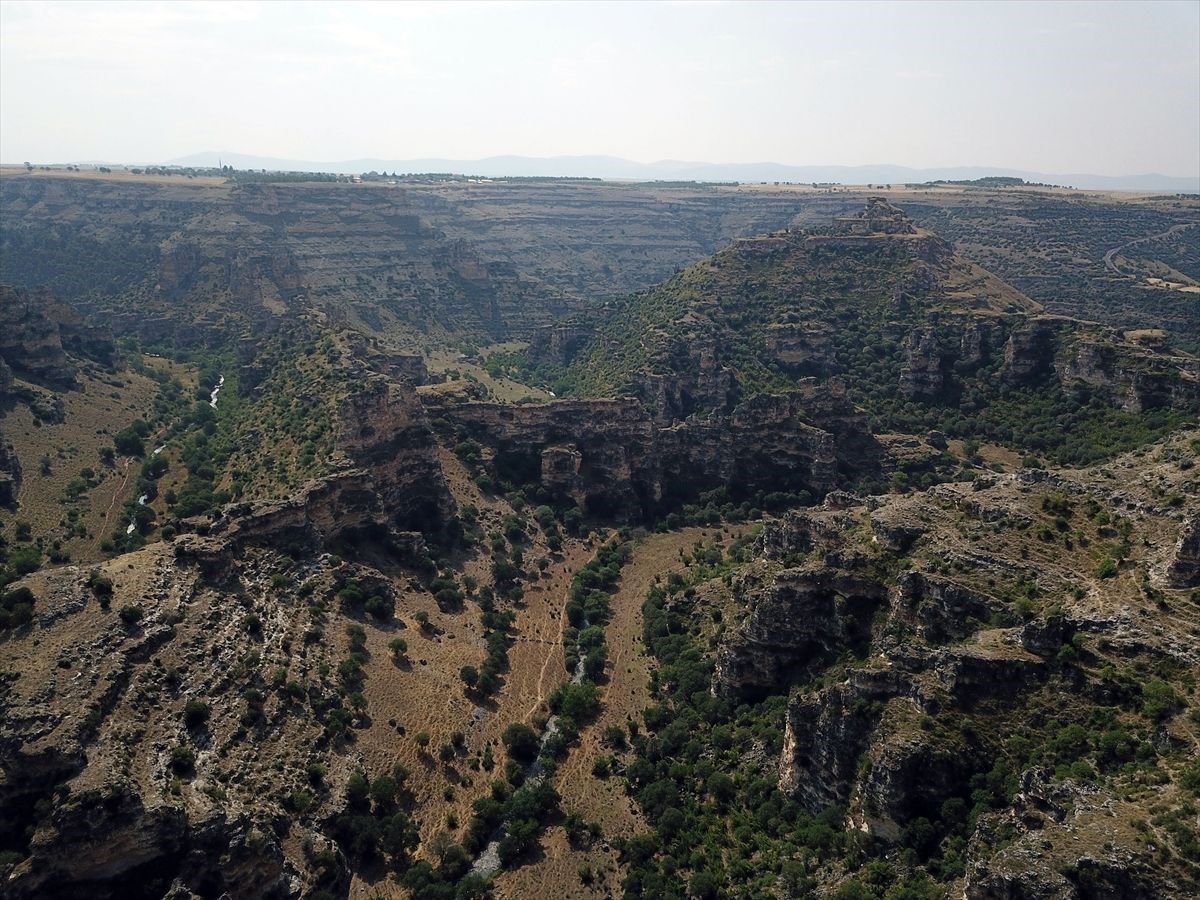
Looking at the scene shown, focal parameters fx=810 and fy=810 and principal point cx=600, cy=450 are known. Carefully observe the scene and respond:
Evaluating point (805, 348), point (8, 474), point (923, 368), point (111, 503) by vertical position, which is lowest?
point (111, 503)

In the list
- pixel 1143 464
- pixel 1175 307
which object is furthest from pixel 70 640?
pixel 1175 307

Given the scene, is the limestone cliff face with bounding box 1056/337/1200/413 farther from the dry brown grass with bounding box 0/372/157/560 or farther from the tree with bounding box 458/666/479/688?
the dry brown grass with bounding box 0/372/157/560

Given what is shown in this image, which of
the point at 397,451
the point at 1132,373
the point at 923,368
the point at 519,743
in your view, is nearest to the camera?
the point at 519,743

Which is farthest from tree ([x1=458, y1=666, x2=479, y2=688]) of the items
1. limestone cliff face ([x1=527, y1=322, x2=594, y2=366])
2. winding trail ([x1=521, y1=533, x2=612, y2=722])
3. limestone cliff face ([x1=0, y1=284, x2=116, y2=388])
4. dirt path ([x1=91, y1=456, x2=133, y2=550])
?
limestone cliff face ([x1=527, y1=322, x2=594, y2=366])

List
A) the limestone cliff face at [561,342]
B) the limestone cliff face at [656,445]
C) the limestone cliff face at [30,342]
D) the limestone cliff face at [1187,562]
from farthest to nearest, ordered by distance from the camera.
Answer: the limestone cliff face at [561,342] < the limestone cliff face at [656,445] < the limestone cliff face at [30,342] < the limestone cliff face at [1187,562]

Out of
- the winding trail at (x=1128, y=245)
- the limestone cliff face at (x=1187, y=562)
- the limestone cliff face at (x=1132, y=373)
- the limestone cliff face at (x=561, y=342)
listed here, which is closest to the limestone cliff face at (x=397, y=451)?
the limestone cliff face at (x=1187, y=562)

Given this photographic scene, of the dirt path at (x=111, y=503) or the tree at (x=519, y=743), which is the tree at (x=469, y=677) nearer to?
the tree at (x=519, y=743)

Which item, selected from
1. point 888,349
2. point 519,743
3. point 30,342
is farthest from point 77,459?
point 888,349

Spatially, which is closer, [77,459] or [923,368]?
[77,459]

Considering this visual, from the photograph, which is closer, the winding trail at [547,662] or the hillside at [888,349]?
the winding trail at [547,662]

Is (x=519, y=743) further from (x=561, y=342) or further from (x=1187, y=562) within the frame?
(x=561, y=342)
